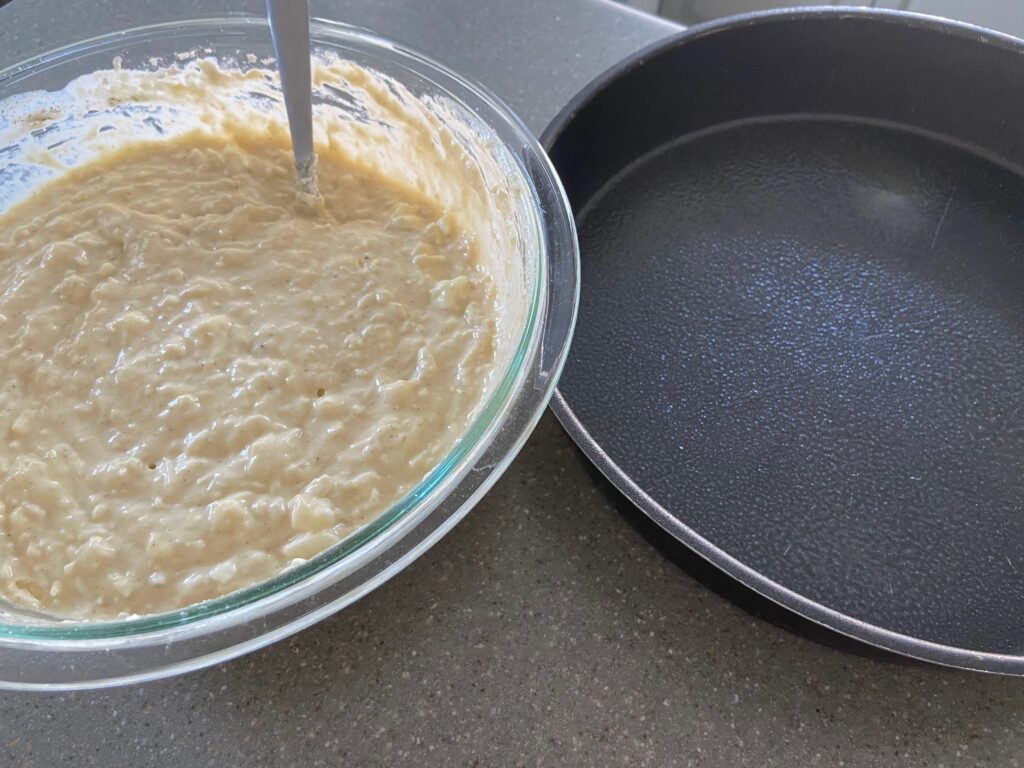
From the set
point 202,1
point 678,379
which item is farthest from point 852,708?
point 202,1

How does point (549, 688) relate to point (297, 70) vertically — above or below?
below

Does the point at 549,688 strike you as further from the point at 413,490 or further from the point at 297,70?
the point at 297,70

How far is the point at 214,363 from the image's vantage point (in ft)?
2.66

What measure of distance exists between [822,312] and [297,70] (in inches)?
27.1

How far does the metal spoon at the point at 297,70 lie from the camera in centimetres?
80

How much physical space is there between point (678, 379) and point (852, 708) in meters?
0.39

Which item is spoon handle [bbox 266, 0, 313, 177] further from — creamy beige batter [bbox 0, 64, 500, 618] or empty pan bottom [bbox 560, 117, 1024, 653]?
empty pan bottom [bbox 560, 117, 1024, 653]

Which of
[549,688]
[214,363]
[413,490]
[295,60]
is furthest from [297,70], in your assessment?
[549,688]

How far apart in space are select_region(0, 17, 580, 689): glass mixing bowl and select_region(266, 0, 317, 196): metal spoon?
13cm

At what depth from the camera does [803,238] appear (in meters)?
1.16

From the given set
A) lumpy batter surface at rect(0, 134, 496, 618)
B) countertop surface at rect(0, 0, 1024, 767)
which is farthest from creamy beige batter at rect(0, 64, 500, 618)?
countertop surface at rect(0, 0, 1024, 767)

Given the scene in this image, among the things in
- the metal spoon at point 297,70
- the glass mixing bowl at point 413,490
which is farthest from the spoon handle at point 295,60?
the glass mixing bowl at point 413,490

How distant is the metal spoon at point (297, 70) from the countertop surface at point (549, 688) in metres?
0.45

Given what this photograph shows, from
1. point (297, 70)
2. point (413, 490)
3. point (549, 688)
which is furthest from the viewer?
point (297, 70)
